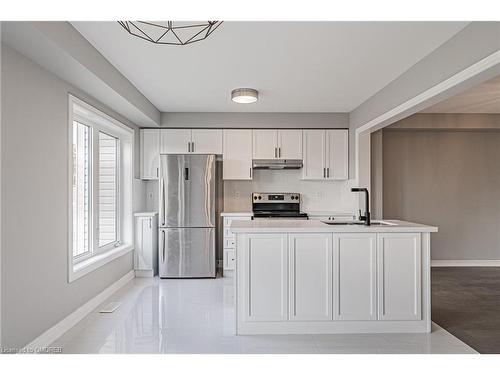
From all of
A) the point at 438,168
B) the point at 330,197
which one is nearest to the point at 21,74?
the point at 330,197

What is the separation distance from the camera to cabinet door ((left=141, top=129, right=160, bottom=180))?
5.32 metres

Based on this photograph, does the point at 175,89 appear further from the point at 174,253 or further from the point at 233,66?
the point at 174,253

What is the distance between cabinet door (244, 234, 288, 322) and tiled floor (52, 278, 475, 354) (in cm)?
20

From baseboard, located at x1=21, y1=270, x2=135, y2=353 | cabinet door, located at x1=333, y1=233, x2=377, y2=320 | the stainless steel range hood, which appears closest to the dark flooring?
cabinet door, located at x1=333, y1=233, x2=377, y2=320

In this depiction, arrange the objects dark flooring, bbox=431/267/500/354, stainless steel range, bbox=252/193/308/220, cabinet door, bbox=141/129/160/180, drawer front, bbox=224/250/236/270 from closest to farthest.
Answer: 1. dark flooring, bbox=431/267/500/354
2. drawer front, bbox=224/250/236/270
3. cabinet door, bbox=141/129/160/180
4. stainless steel range, bbox=252/193/308/220

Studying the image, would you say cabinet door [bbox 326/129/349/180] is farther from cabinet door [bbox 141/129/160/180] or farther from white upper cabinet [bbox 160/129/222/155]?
cabinet door [bbox 141/129/160/180]

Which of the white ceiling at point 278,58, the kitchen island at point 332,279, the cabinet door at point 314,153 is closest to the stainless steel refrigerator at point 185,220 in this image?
the white ceiling at point 278,58

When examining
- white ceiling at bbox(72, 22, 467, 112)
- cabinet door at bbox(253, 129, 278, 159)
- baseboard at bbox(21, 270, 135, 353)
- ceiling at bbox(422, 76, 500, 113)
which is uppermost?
Result: ceiling at bbox(422, 76, 500, 113)

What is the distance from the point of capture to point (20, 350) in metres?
2.33

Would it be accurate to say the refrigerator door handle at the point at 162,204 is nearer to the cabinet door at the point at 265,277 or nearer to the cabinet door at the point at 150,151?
the cabinet door at the point at 150,151

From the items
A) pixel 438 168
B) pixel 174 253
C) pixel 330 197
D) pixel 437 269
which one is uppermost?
pixel 438 168

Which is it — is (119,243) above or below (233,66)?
below

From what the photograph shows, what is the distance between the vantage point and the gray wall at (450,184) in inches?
231
